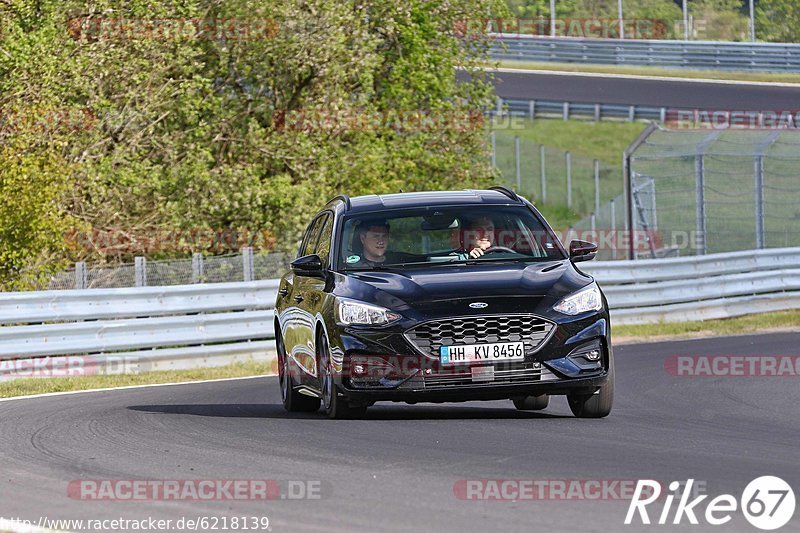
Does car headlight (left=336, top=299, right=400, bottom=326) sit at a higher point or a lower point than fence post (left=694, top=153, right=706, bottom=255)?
higher

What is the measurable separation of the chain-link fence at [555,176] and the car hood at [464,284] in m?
43.6

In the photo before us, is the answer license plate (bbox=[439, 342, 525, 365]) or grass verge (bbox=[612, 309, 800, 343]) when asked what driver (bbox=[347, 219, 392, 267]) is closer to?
license plate (bbox=[439, 342, 525, 365])

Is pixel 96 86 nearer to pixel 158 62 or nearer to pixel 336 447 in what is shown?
pixel 158 62

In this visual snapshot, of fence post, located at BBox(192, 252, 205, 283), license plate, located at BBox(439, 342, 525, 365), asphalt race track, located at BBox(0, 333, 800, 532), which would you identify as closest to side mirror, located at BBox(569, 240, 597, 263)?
asphalt race track, located at BBox(0, 333, 800, 532)

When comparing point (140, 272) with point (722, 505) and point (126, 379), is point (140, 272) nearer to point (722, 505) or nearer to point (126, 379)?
point (126, 379)

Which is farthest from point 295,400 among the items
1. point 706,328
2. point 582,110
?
point 582,110

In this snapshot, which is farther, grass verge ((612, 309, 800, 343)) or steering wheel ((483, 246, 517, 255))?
grass verge ((612, 309, 800, 343))

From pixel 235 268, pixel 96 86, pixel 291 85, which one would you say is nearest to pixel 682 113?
pixel 291 85

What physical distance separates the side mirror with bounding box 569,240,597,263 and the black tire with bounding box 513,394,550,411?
1.25 metres

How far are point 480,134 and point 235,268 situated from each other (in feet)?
42.4

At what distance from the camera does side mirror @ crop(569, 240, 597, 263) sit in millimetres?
11469

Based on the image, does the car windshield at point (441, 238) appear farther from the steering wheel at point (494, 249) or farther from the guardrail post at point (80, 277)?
the guardrail post at point (80, 277)

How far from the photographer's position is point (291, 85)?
29.4 m

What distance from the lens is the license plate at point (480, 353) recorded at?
10.4 metres
